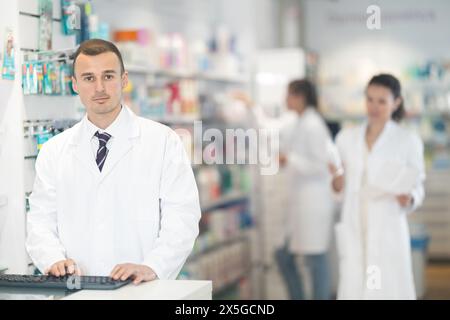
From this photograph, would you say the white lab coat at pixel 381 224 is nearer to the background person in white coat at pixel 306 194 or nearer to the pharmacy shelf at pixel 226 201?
the background person in white coat at pixel 306 194

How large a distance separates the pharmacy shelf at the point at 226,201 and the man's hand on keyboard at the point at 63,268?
3.21 meters

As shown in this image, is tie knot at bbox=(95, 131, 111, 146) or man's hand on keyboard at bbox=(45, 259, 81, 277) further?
tie knot at bbox=(95, 131, 111, 146)

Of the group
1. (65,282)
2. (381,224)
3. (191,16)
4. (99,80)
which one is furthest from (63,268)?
(191,16)

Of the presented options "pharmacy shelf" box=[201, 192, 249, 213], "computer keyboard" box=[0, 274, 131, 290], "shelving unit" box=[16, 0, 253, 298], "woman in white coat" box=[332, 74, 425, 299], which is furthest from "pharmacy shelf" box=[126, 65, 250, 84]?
"computer keyboard" box=[0, 274, 131, 290]

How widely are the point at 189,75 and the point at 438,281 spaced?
345 cm

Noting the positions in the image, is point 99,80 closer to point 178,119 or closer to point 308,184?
point 178,119

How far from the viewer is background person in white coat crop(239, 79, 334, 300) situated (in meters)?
5.31

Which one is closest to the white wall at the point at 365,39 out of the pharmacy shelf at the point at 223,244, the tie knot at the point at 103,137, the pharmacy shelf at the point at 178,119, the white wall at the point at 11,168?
the pharmacy shelf at the point at 223,244

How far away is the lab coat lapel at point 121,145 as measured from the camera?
2594mm

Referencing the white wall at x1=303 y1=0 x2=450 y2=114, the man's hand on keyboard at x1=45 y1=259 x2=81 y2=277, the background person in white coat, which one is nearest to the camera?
the man's hand on keyboard at x1=45 y1=259 x2=81 y2=277

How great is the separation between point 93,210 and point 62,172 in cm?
17

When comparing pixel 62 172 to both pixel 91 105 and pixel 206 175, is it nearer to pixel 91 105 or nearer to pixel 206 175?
pixel 91 105

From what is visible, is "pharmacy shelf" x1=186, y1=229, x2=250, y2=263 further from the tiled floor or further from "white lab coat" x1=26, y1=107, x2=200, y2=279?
"white lab coat" x1=26, y1=107, x2=200, y2=279

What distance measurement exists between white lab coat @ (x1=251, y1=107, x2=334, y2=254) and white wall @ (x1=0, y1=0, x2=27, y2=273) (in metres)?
2.72
